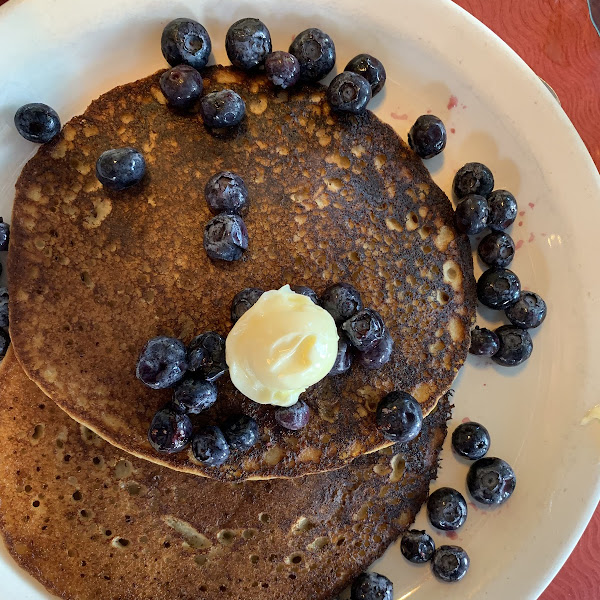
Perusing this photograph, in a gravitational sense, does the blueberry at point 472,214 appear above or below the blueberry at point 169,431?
above

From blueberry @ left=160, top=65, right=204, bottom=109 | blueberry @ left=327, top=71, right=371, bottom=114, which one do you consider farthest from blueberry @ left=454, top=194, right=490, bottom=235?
blueberry @ left=160, top=65, right=204, bottom=109

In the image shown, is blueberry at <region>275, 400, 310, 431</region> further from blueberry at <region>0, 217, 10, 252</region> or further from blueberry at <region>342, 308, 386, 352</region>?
blueberry at <region>0, 217, 10, 252</region>

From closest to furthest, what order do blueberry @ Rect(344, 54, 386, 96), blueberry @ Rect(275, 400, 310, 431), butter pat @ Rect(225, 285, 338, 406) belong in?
butter pat @ Rect(225, 285, 338, 406) < blueberry @ Rect(275, 400, 310, 431) < blueberry @ Rect(344, 54, 386, 96)

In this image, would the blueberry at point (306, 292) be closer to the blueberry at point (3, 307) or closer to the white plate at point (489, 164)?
the white plate at point (489, 164)

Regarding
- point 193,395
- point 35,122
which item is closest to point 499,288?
point 193,395

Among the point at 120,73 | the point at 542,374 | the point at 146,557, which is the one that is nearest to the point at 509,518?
the point at 542,374

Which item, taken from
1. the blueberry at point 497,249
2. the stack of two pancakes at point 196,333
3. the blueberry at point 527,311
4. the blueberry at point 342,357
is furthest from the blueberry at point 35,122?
the blueberry at point 527,311

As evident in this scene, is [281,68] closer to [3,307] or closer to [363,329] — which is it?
[363,329]
